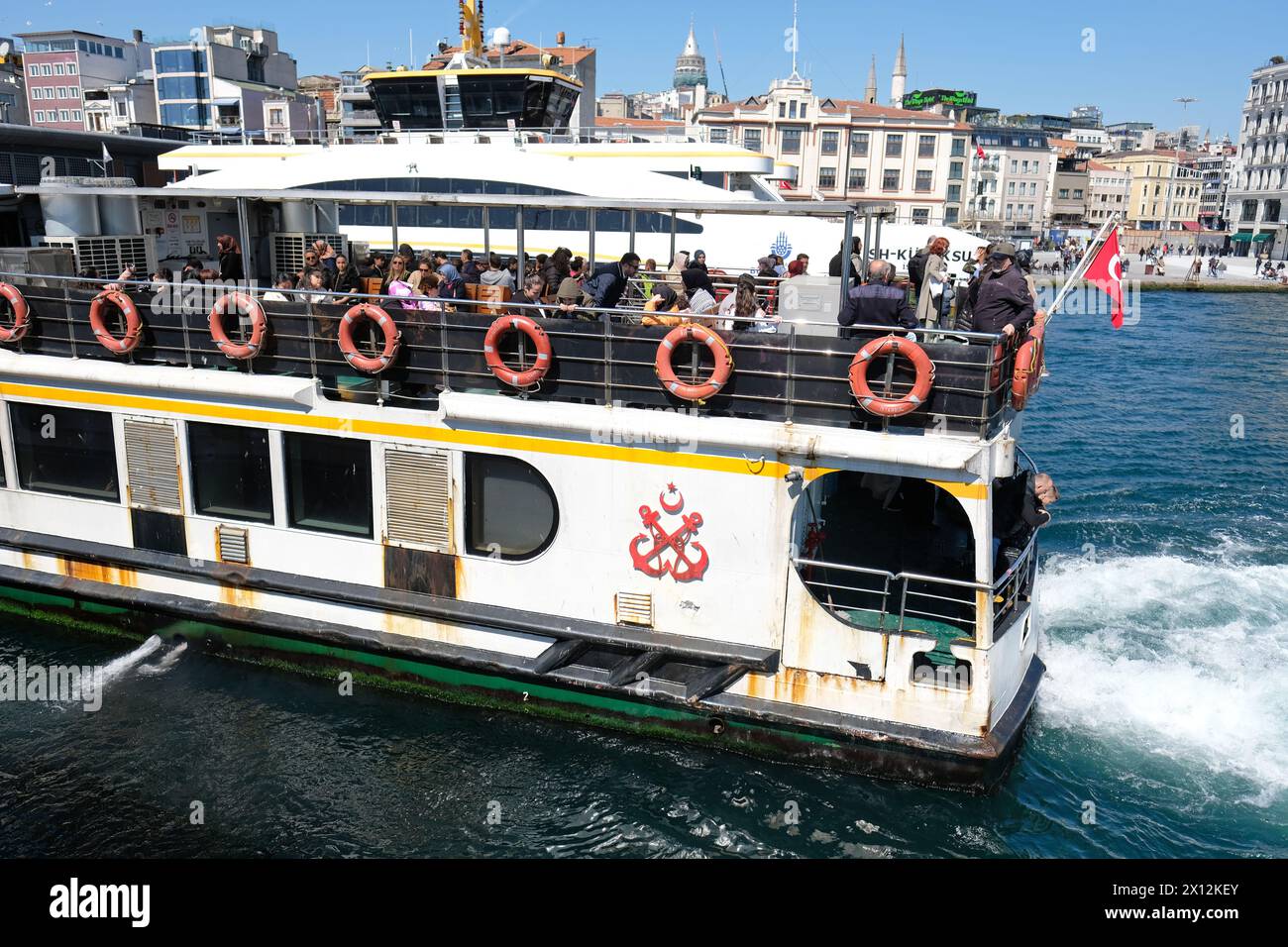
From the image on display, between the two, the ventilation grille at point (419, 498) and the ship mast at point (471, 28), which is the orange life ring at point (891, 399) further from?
the ship mast at point (471, 28)

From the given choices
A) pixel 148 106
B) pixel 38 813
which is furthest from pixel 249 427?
pixel 148 106

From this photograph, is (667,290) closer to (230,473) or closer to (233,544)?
(230,473)

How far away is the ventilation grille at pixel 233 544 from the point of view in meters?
9.14

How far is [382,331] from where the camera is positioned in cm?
837

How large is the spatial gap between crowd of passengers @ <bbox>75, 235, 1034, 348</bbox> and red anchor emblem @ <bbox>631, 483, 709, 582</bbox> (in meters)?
1.52

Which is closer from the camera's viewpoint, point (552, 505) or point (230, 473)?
point (552, 505)

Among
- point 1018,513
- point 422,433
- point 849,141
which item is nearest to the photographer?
point 422,433

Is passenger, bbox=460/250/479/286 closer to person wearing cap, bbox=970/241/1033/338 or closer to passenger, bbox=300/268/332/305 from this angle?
passenger, bbox=300/268/332/305

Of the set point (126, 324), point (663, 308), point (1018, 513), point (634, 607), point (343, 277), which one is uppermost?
point (343, 277)

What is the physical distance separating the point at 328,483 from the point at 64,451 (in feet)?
10.0

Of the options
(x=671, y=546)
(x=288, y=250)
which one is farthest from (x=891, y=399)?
(x=288, y=250)

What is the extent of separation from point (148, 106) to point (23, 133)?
214 ft

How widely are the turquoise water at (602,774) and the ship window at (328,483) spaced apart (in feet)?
5.31

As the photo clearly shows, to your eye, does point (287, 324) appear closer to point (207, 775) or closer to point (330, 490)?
point (330, 490)
